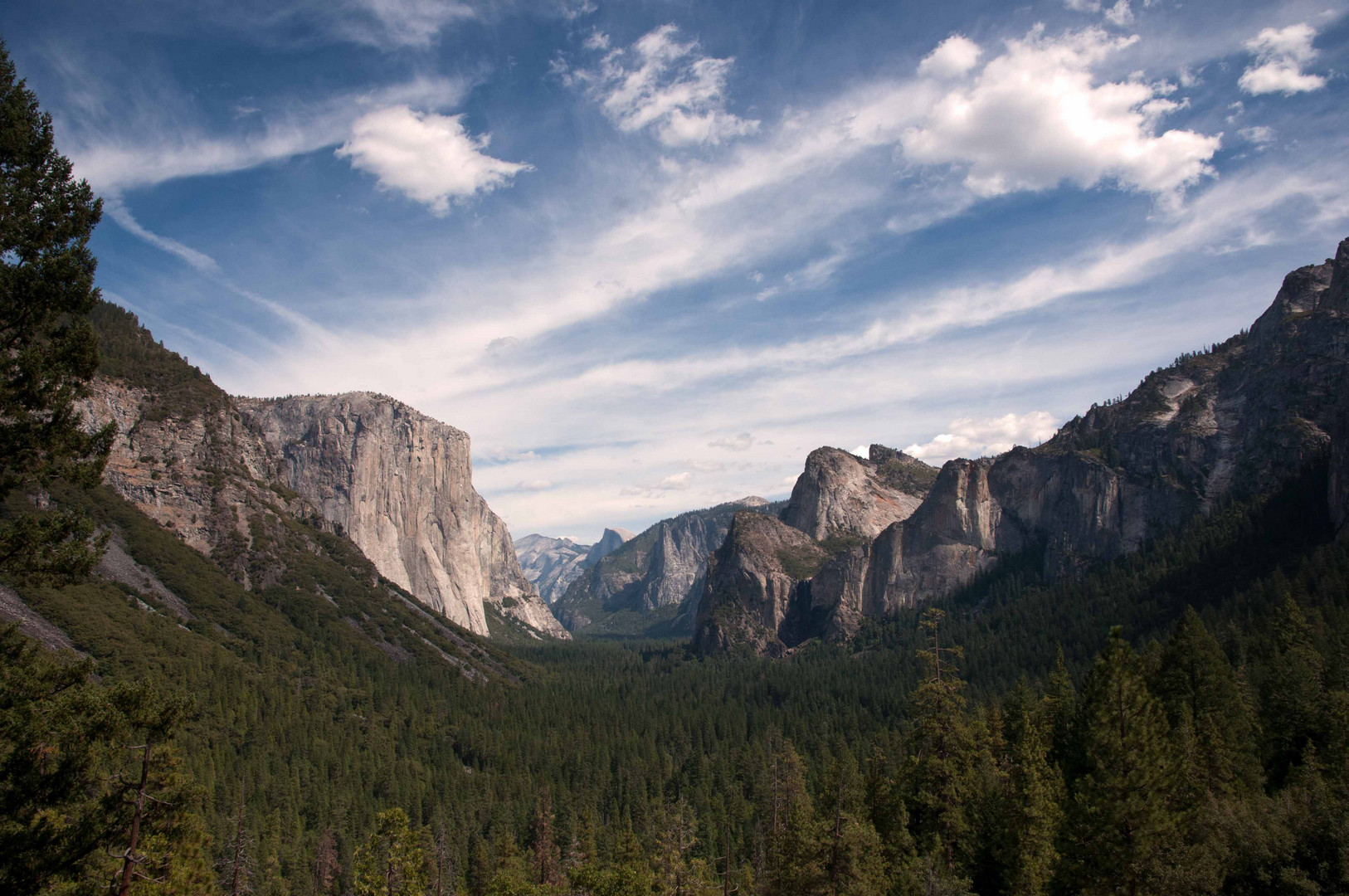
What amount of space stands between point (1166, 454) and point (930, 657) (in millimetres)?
184361

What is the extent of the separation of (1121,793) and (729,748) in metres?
90.5

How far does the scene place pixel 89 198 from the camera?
16.8 meters

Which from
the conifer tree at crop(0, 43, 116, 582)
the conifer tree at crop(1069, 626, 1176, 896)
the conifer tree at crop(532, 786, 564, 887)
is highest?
the conifer tree at crop(0, 43, 116, 582)

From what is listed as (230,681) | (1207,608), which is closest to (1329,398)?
(1207,608)

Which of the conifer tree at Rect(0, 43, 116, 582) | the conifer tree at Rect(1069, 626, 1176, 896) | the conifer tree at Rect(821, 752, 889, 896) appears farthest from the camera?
the conifer tree at Rect(821, 752, 889, 896)

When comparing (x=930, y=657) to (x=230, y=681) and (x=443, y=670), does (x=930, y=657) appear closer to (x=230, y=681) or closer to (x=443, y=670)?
(x=230, y=681)

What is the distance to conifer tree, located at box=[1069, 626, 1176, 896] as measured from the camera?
89.9 ft

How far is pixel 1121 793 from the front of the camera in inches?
1099

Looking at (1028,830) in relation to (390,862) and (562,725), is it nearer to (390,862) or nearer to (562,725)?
(390,862)

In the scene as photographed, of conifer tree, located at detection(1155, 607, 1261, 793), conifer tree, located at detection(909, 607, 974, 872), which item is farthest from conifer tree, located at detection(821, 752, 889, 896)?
conifer tree, located at detection(1155, 607, 1261, 793)

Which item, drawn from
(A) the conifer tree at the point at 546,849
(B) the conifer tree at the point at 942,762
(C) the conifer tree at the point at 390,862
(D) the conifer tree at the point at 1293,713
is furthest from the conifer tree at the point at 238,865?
(D) the conifer tree at the point at 1293,713

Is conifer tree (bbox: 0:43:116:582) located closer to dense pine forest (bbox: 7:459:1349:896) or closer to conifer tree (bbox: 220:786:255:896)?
dense pine forest (bbox: 7:459:1349:896)

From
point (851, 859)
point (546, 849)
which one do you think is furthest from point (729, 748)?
point (851, 859)

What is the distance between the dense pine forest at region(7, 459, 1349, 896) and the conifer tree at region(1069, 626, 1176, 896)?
101 millimetres
